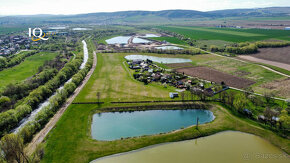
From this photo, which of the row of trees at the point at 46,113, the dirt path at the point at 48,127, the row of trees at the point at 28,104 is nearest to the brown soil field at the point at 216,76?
the row of trees at the point at 46,113

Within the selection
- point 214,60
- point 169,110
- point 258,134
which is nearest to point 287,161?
point 258,134

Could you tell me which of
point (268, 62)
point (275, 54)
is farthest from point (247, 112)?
point (275, 54)

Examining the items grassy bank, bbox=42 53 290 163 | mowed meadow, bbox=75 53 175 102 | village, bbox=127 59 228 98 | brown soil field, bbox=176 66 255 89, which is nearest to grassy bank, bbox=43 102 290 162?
grassy bank, bbox=42 53 290 163

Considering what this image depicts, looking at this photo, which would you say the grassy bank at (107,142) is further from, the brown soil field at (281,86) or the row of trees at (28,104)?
the brown soil field at (281,86)

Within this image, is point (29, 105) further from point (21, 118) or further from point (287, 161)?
point (287, 161)

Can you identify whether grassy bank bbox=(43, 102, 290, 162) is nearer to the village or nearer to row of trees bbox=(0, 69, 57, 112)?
the village

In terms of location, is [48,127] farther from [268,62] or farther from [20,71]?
[268,62]
